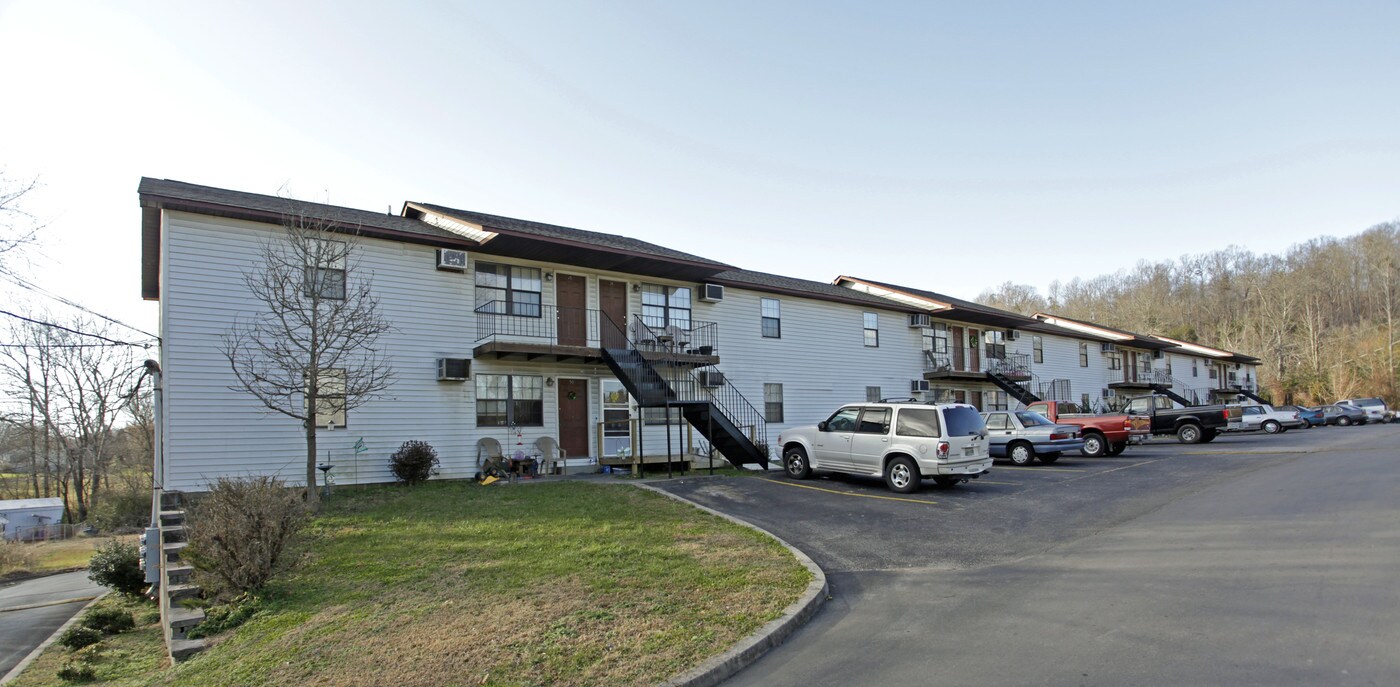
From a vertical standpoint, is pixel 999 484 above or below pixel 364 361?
below

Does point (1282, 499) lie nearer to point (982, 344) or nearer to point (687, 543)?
point (687, 543)

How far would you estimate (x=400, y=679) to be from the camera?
496 cm

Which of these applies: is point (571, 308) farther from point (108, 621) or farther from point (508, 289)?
point (108, 621)

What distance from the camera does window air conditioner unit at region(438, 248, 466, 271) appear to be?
1683 centimetres

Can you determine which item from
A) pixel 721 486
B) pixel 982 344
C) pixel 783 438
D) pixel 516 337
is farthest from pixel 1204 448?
pixel 516 337

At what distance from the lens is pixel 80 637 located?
9633mm

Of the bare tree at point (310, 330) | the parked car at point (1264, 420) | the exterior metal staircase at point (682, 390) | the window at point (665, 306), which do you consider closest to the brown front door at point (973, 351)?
the parked car at point (1264, 420)

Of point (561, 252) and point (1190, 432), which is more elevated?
point (561, 252)

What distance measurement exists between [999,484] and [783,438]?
4534 mm

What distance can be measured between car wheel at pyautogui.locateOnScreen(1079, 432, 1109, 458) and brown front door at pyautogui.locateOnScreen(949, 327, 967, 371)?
9186 mm

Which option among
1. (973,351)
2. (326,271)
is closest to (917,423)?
(326,271)

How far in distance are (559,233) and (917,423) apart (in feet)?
36.3

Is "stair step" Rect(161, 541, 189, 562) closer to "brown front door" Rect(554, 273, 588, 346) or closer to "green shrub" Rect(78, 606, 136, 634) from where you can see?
"green shrub" Rect(78, 606, 136, 634)

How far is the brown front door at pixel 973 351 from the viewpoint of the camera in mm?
32312
